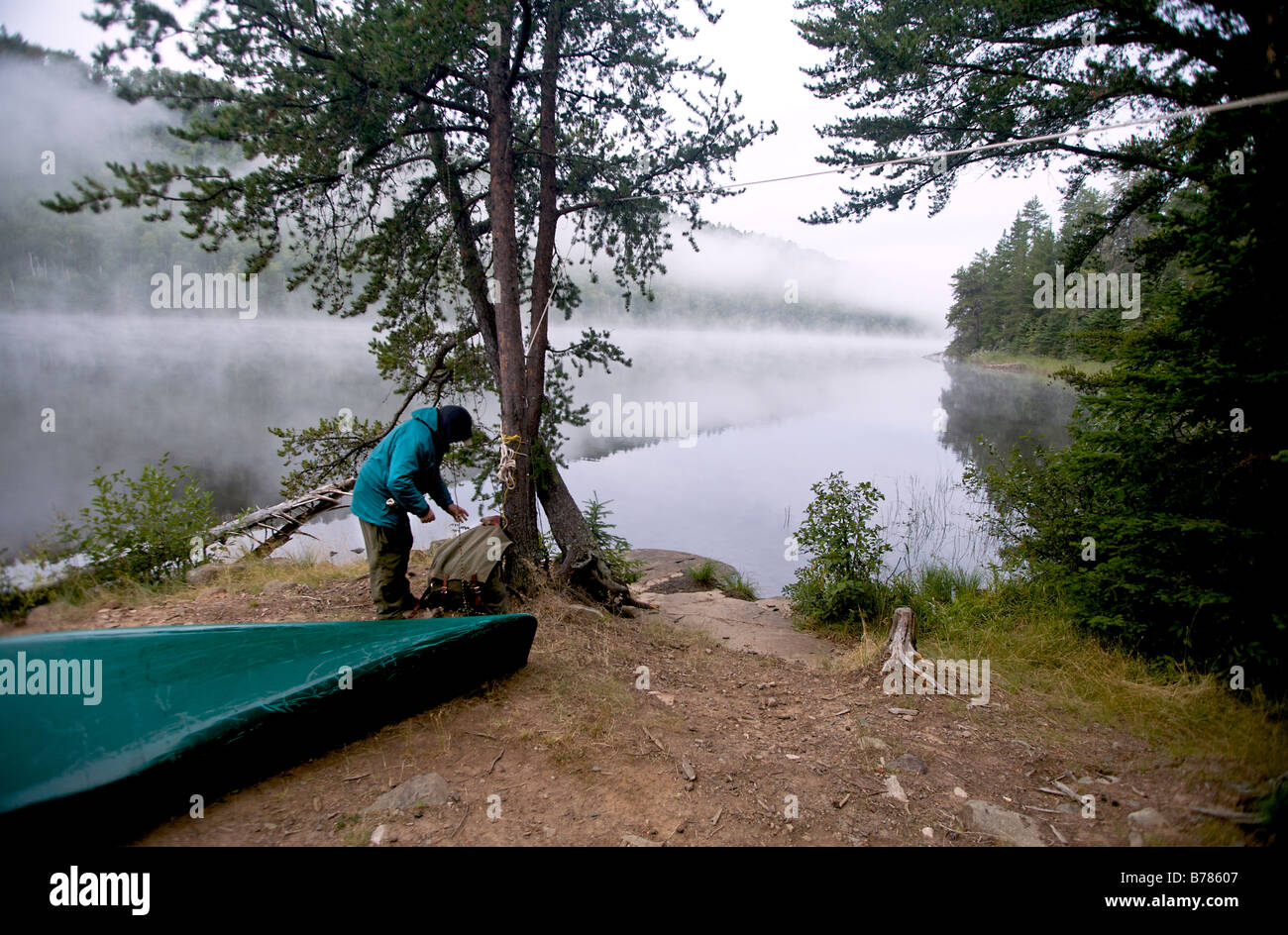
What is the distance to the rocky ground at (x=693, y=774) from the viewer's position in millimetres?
2959

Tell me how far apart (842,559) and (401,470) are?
6.64 meters

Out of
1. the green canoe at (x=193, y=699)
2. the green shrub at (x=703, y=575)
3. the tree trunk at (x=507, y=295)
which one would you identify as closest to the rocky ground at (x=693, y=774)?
the green canoe at (x=193, y=699)

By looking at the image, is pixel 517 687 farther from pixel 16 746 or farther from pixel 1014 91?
pixel 1014 91

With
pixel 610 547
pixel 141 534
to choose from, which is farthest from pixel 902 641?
pixel 141 534

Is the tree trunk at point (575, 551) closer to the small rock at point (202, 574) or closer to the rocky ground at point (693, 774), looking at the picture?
the rocky ground at point (693, 774)

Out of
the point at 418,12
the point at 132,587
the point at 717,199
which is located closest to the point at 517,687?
the point at 132,587

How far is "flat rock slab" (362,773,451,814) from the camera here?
117 inches

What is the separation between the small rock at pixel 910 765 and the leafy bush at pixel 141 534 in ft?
24.3

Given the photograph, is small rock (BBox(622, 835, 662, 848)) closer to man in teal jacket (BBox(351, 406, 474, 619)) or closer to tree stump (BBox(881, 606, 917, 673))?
man in teal jacket (BBox(351, 406, 474, 619))

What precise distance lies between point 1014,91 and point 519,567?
29.8ft

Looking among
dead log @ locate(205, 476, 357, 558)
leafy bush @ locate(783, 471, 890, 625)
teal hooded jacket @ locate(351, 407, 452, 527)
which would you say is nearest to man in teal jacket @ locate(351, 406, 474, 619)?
teal hooded jacket @ locate(351, 407, 452, 527)

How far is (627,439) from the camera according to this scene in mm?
31438

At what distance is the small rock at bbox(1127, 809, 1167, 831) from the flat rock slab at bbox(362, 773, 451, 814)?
3594 mm
